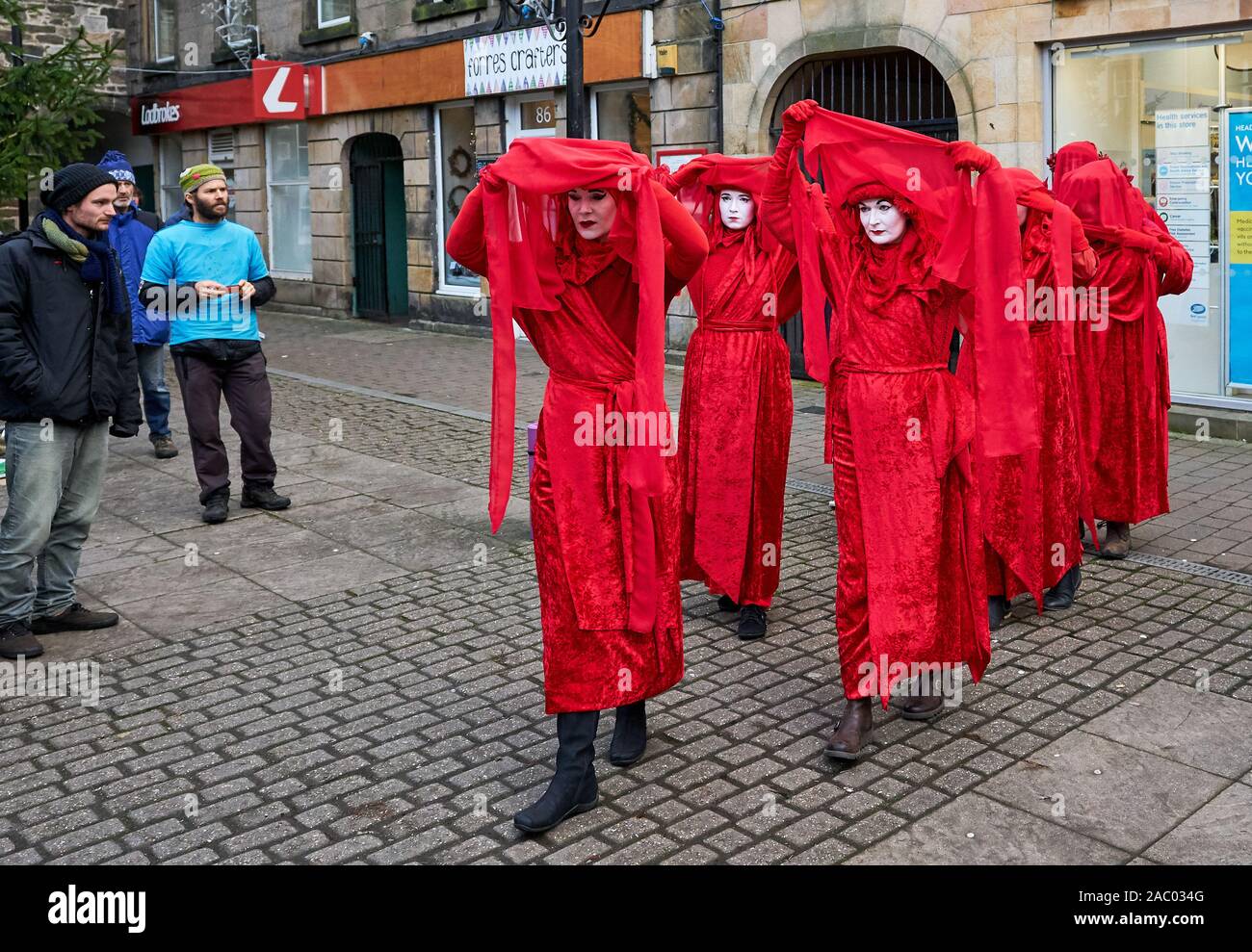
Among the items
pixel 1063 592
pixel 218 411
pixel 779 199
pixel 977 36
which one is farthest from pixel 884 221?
pixel 977 36

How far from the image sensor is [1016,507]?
20.5 ft


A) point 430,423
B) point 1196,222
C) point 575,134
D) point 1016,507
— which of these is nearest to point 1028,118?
point 1196,222

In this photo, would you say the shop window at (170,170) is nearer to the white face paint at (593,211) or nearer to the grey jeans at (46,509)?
the grey jeans at (46,509)

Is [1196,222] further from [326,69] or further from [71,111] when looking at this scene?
[326,69]

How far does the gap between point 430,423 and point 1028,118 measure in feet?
18.2

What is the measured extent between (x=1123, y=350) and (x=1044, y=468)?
1.29 meters

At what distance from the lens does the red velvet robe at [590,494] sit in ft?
14.4

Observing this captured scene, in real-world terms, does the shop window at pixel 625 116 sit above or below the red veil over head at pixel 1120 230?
above

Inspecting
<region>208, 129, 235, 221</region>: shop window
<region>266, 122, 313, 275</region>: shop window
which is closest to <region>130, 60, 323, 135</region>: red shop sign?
<region>208, 129, 235, 221</region>: shop window

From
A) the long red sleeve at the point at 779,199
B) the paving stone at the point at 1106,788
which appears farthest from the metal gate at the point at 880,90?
the paving stone at the point at 1106,788

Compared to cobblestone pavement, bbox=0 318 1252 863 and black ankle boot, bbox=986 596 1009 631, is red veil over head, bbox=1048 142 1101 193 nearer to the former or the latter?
cobblestone pavement, bbox=0 318 1252 863

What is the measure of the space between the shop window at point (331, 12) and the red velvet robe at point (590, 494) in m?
→ 17.3

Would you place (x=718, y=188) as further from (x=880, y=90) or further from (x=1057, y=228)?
(x=880, y=90)

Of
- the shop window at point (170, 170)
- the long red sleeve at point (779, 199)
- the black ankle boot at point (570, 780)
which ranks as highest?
the shop window at point (170, 170)
